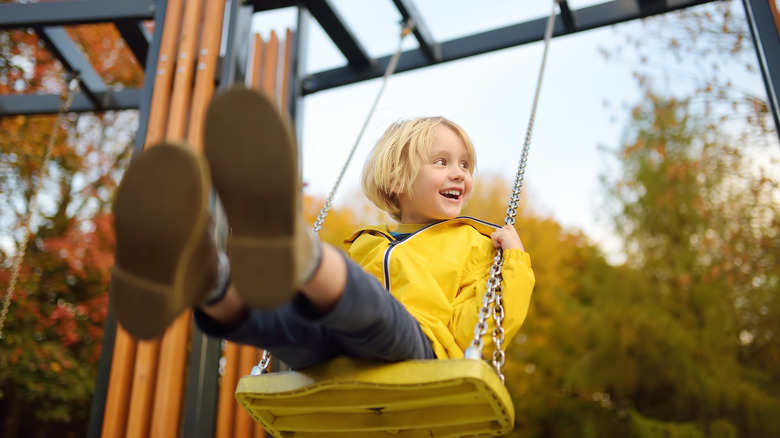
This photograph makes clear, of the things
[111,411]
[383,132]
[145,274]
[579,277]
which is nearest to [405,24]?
[383,132]

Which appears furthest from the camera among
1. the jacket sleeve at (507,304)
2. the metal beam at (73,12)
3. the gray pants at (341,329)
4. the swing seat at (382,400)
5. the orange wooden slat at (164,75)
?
the metal beam at (73,12)

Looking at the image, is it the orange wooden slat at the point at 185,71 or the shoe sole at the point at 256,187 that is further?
the orange wooden slat at the point at 185,71

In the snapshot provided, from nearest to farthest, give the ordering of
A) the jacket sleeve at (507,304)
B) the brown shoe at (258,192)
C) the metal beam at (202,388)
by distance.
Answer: the brown shoe at (258,192) < the jacket sleeve at (507,304) < the metal beam at (202,388)

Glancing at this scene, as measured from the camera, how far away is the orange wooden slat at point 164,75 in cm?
301

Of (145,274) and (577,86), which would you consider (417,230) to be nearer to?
(145,274)

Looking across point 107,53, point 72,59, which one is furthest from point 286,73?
point 107,53

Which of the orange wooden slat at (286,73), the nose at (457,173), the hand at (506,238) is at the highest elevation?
the orange wooden slat at (286,73)

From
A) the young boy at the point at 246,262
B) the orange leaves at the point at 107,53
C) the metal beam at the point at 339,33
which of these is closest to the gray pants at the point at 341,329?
the young boy at the point at 246,262

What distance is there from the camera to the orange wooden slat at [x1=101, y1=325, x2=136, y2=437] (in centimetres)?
257

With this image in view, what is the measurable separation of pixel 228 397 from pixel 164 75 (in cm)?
161

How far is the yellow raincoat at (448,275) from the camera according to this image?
1581 millimetres

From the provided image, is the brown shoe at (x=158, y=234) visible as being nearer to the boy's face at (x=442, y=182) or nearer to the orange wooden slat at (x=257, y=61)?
the boy's face at (x=442, y=182)

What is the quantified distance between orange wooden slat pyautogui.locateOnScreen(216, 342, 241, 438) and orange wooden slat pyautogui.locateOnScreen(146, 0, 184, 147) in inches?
42.6

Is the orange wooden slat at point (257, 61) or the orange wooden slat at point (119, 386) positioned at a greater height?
the orange wooden slat at point (257, 61)
